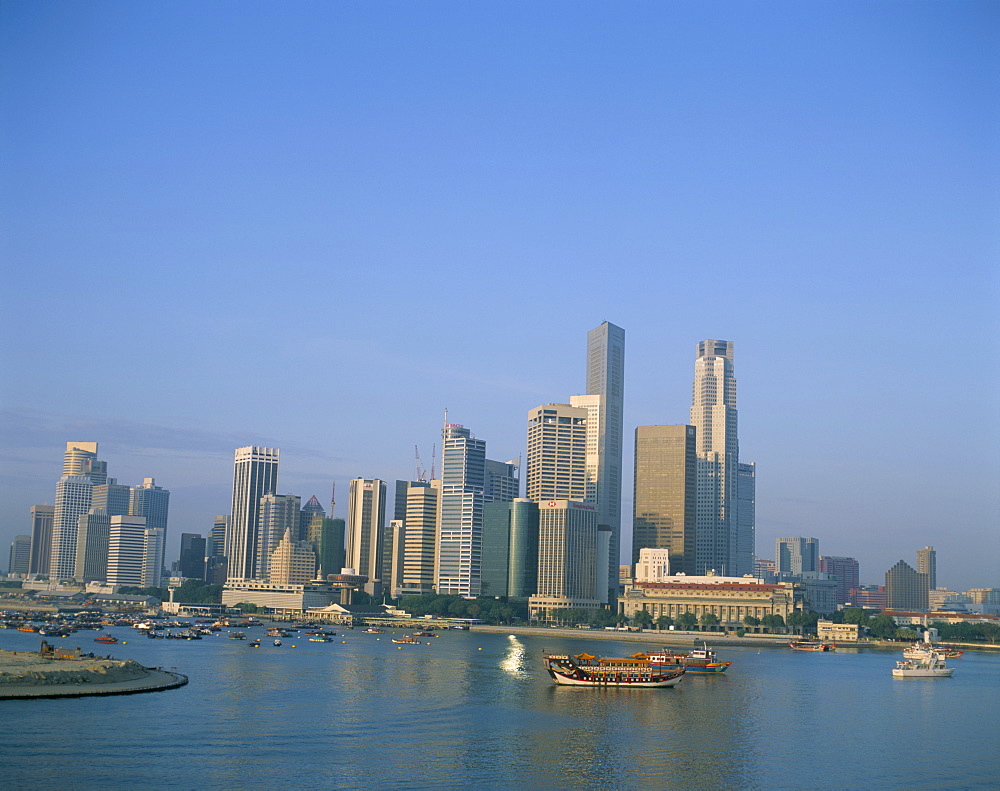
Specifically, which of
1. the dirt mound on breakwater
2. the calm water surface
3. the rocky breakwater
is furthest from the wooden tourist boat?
the dirt mound on breakwater

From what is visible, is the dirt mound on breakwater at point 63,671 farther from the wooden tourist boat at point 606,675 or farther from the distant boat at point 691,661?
the distant boat at point 691,661

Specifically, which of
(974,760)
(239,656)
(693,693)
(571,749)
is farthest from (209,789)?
(239,656)

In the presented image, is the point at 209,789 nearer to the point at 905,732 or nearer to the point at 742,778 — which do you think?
the point at 742,778

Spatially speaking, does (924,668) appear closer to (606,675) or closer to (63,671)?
(606,675)

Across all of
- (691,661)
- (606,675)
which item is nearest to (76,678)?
(606,675)

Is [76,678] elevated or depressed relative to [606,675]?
elevated

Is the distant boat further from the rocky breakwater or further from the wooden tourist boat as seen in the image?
the rocky breakwater
